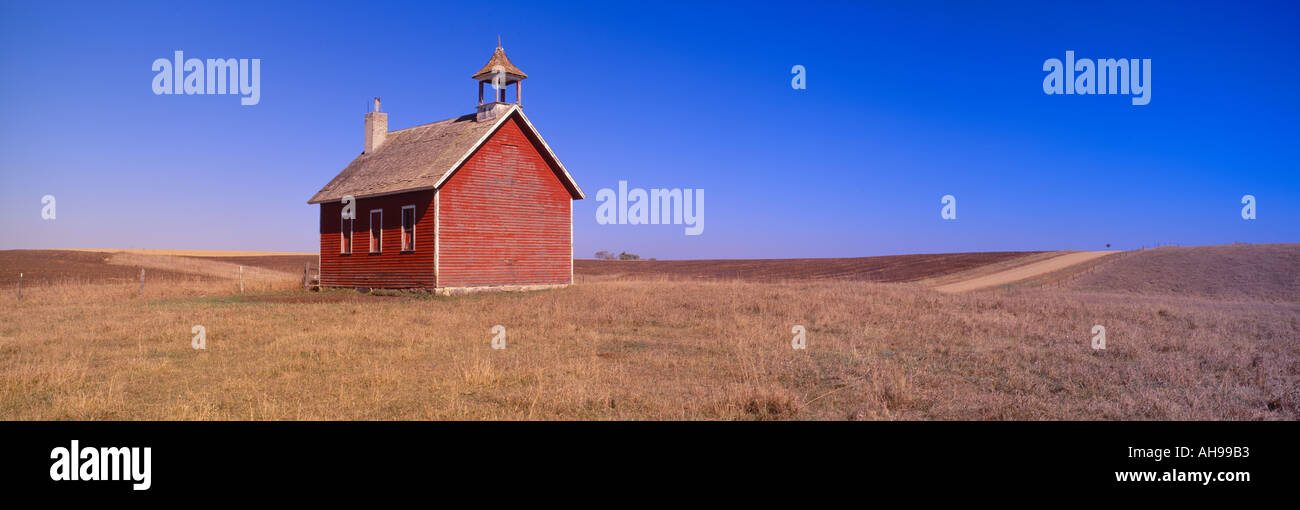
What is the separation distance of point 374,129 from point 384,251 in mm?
8311

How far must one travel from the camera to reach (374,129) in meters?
32.4

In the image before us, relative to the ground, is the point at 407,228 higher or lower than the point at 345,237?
higher

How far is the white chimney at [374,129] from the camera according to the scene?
32.4 m

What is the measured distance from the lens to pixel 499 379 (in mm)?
8789

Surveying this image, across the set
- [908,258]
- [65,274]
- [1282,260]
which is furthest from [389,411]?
[908,258]

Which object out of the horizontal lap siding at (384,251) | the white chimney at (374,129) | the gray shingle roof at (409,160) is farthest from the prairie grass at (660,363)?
the white chimney at (374,129)

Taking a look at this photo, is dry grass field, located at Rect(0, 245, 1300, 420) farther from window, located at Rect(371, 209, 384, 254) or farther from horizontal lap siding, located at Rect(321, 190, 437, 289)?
window, located at Rect(371, 209, 384, 254)

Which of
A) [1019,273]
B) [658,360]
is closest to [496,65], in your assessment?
[658,360]

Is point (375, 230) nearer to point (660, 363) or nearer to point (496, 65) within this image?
point (496, 65)

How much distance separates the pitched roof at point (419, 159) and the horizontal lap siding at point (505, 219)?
54 centimetres
